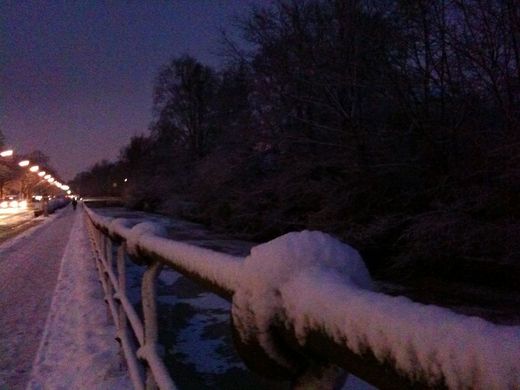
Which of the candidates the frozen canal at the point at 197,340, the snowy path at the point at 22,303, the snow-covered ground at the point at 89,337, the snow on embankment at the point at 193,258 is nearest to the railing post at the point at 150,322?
the snow on embankment at the point at 193,258

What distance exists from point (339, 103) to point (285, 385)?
1238 cm

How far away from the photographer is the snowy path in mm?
5188

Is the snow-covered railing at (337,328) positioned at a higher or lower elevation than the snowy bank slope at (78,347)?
higher

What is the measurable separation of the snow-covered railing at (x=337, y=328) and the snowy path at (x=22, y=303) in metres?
4.01

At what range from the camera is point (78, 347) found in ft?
17.9

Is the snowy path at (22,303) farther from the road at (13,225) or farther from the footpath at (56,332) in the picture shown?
the road at (13,225)

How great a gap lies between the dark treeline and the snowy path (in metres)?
7.37

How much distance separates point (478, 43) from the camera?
11.6 m

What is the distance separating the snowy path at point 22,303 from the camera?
519 centimetres

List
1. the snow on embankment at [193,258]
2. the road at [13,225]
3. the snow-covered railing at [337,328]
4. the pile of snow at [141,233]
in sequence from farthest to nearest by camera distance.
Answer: the road at [13,225]
the pile of snow at [141,233]
the snow on embankment at [193,258]
the snow-covered railing at [337,328]

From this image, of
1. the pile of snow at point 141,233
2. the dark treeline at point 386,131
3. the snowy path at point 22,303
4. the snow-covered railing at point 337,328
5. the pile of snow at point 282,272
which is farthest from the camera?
the dark treeline at point 386,131

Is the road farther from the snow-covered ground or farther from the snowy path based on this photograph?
the snow-covered ground

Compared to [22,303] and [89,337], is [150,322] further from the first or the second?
[22,303]

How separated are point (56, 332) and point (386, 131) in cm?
1089
